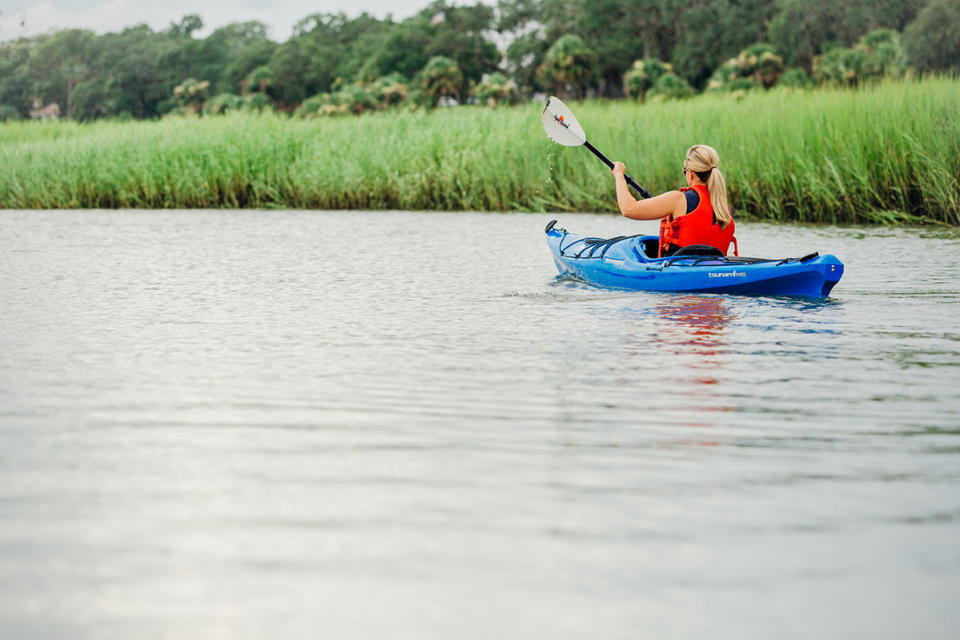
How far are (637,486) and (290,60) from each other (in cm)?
5228

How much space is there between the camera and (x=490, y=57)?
49125mm

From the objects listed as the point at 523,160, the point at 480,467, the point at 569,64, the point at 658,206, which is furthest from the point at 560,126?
the point at 569,64

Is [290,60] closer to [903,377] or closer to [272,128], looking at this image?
[272,128]

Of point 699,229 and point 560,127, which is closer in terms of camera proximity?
point 699,229

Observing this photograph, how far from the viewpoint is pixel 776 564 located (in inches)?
98.2

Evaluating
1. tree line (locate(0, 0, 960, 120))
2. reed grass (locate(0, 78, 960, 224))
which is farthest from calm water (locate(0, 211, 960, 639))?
tree line (locate(0, 0, 960, 120))

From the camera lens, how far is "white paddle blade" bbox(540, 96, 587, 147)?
879 cm

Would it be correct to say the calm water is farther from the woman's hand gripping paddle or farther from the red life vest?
the woman's hand gripping paddle

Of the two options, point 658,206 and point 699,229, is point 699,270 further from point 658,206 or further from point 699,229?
point 658,206

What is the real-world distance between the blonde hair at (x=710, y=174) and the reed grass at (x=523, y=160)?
475 centimetres

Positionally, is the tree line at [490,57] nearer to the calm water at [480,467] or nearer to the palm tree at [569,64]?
the palm tree at [569,64]

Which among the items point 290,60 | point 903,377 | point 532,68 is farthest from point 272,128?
point 290,60

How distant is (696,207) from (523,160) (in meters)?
7.93

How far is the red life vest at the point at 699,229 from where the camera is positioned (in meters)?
6.87
